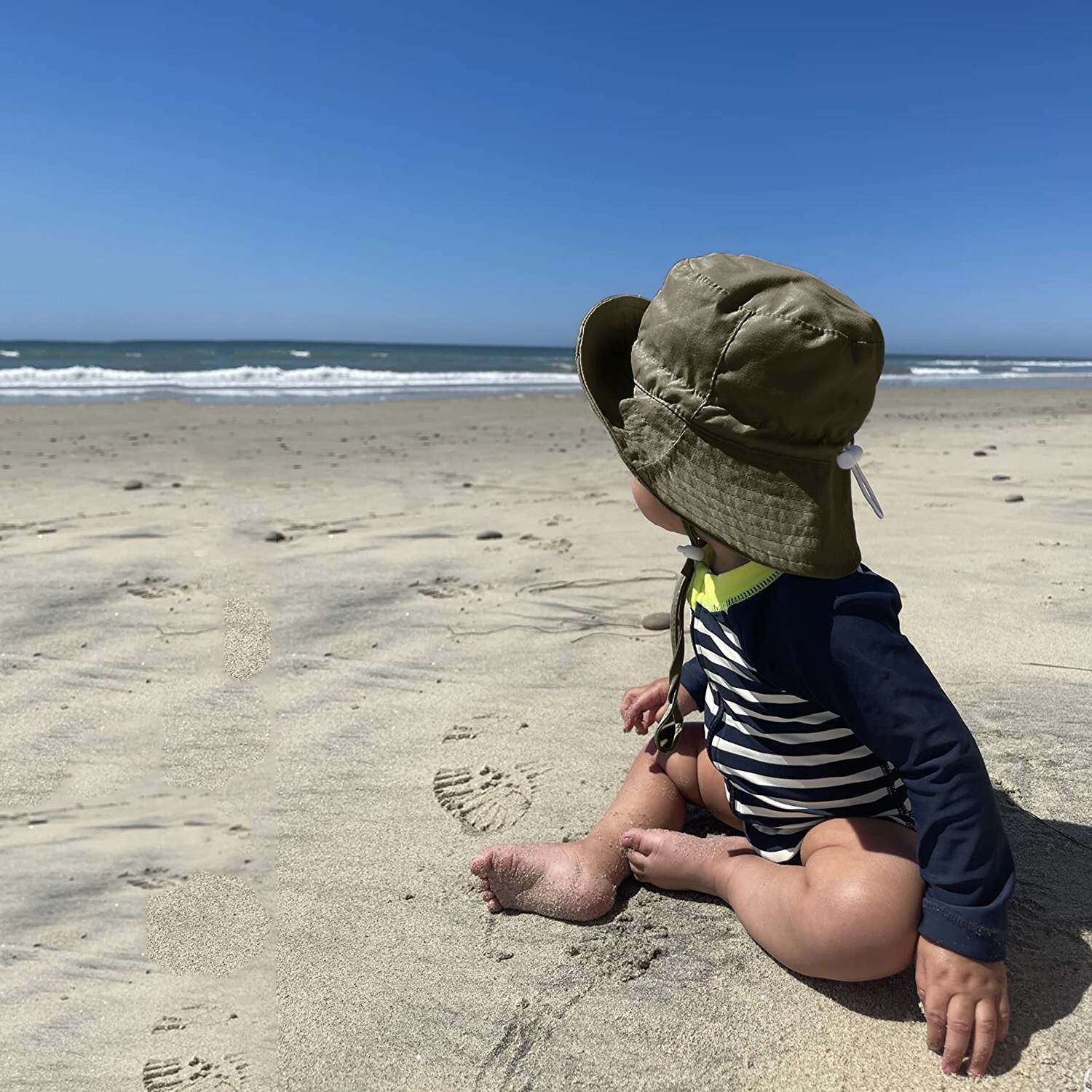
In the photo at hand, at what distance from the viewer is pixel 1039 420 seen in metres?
11.1

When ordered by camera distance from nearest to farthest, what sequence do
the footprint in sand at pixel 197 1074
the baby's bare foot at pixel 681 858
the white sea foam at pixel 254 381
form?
1. the footprint in sand at pixel 197 1074
2. the baby's bare foot at pixel 681 858
3. the white sea foam at pixel 254 381

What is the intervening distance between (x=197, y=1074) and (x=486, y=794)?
2.84ft

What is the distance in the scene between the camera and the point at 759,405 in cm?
132

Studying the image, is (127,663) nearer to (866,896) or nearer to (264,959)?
(264,959)

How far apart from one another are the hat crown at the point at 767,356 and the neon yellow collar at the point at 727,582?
0.69 ft

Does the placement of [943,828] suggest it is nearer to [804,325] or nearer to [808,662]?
[808,662]

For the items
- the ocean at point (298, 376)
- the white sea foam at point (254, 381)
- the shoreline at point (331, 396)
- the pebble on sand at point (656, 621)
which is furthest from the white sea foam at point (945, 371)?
the pebble on sand at point (656, 621)

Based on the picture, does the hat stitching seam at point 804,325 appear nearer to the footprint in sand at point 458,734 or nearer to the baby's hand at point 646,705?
the baby's hand at point 646,705

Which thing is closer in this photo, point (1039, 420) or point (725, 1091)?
point (725, 1091)

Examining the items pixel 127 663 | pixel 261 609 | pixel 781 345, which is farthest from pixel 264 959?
pixel 261 609

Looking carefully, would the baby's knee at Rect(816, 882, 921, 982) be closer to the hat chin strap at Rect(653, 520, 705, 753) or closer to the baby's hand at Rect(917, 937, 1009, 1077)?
the baby's hand at Rect(917, 937, 1009, 1077)

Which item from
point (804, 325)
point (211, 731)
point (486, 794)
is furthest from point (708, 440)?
point (211, 731)

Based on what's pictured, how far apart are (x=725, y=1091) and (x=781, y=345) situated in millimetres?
1042

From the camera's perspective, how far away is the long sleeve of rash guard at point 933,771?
4.15 feet
